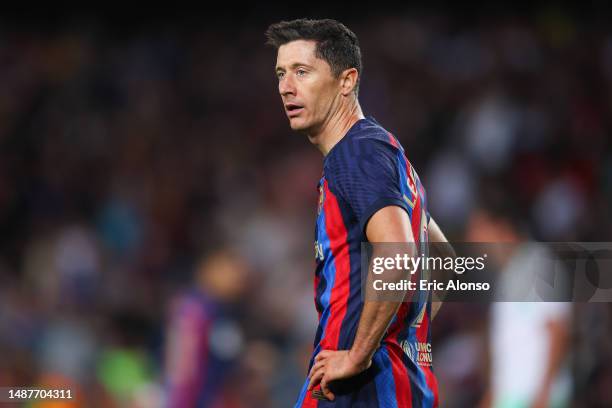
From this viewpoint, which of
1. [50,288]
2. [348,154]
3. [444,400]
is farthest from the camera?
[50,288]

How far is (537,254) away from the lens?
16.8ft

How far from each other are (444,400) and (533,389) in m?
1.83

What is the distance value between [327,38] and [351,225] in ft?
2.39

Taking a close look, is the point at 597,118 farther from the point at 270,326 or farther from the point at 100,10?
the point at 100,10

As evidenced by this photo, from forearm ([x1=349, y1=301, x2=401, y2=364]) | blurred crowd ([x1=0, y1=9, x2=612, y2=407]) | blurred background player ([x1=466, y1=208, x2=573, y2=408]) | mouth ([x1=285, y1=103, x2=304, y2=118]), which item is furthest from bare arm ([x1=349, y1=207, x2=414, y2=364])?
blurred crowd ([x1=0, y1=9, x2=612, y2=407])

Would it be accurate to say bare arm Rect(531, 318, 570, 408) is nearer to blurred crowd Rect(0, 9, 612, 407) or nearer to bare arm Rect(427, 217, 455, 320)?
blurred crowd Rect(0, 9, 612, 407)

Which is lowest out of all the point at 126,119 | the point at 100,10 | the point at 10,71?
the point at 126,119

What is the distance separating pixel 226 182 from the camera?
9.61m

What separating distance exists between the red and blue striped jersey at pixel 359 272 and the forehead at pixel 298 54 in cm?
31

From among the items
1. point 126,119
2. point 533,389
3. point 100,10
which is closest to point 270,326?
point 533,389

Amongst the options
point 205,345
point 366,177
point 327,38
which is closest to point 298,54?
point 327,38

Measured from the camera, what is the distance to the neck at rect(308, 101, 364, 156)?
335cm

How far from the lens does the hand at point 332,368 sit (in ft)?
9.76

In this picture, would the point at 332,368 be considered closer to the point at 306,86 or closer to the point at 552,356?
the point at 306,86
